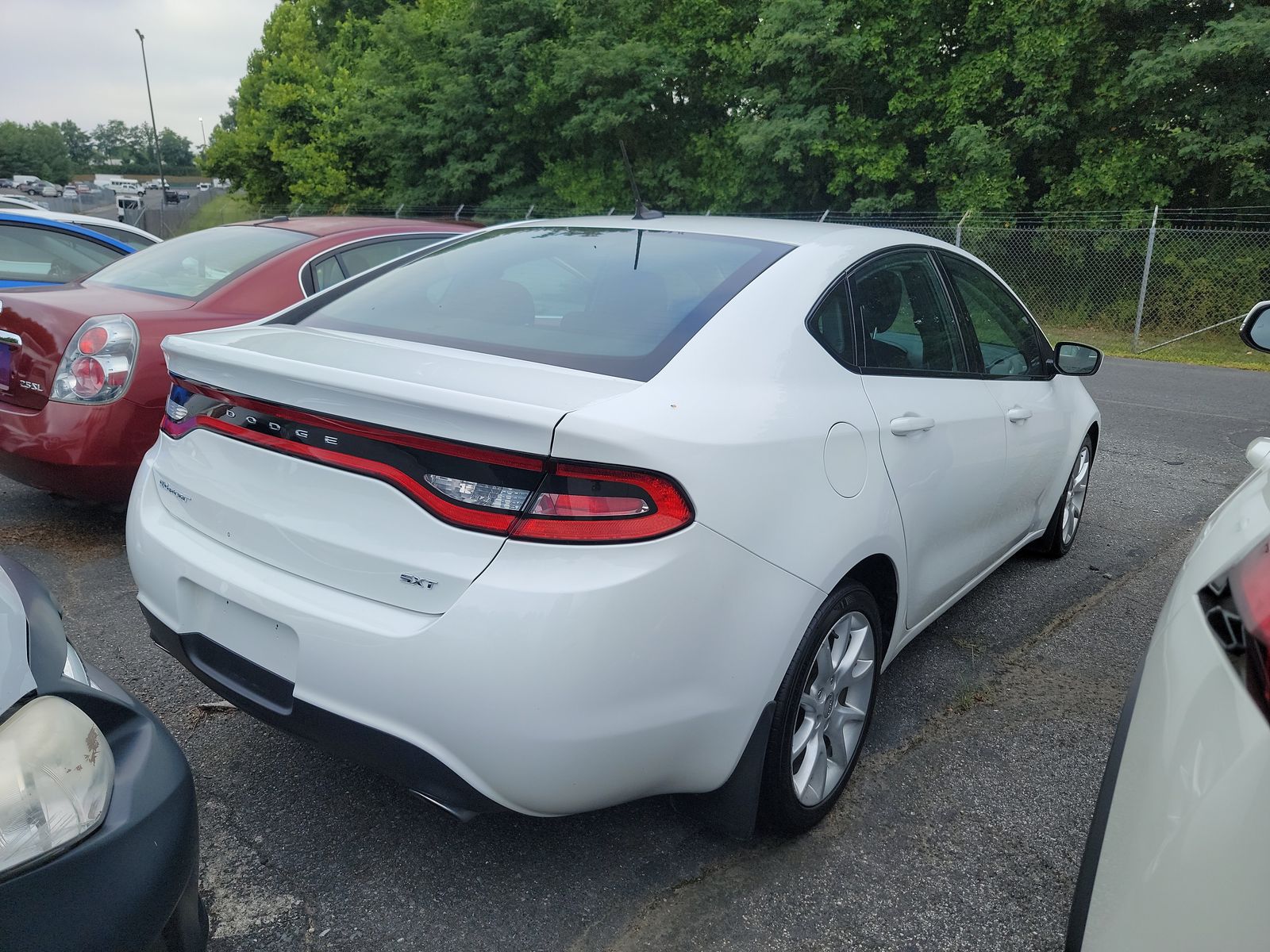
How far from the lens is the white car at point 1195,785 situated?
106cm

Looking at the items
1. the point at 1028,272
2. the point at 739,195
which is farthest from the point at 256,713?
the point at 739,195

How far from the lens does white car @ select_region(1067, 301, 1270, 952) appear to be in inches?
41.8

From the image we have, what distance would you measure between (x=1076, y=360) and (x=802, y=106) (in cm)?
1655

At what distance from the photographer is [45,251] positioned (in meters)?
6.30

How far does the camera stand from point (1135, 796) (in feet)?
4.26

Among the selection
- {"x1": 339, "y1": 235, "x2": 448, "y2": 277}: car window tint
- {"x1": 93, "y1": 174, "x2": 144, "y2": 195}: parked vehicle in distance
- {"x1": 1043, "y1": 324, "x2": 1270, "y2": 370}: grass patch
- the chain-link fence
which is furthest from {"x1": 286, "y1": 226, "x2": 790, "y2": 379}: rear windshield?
{"x1": 93, "y1": 174, "x2": 144, "y2": 195}: parked vehicle in distance

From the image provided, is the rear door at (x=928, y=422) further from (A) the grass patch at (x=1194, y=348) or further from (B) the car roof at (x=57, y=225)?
(A) the grass patch at (x=1194, y=348)

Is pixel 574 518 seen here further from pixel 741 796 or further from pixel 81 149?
pixel 81 149

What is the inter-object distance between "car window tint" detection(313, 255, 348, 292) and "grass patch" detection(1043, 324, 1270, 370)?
36.7 ft

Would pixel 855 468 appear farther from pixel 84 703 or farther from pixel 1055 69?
pixel 1055 69

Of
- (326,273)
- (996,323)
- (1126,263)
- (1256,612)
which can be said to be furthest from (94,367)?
(1126,263)

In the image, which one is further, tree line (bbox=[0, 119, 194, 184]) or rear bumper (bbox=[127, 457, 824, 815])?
tree line (bbox=[0, 119, 194, 184])

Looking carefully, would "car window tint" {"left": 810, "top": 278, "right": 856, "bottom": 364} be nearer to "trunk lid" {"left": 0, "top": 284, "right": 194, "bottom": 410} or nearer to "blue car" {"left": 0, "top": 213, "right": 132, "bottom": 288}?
"trunk lid" {"left": 0, "top": 284, "right": 194, "bottom": 410}

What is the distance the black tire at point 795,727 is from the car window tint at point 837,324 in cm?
61
